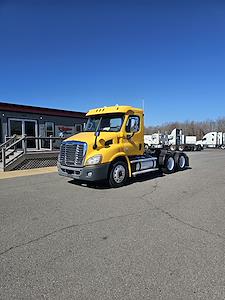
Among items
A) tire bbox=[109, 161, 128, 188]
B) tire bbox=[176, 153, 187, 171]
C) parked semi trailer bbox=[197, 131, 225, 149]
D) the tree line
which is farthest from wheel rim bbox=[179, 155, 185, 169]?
the tree line

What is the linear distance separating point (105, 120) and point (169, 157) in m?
4.01

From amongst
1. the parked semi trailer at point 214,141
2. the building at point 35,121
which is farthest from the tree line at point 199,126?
the building at point 35,121

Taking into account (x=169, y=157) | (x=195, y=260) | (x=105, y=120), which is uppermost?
(x=105, y=120)

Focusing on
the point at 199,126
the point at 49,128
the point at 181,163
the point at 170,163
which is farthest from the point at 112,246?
the point at 199,126

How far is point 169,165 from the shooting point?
1238 centimetres

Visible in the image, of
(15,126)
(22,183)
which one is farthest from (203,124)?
(22,183)

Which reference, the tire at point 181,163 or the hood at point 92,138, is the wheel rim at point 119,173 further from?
the tire at point 181,163

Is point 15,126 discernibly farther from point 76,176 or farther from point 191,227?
point 191,227

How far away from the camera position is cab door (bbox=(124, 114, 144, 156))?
9625 millimetres

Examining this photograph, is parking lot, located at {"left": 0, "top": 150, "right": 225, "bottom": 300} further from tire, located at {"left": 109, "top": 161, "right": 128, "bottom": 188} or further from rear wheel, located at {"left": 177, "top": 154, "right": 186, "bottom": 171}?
rear wheel, located at {"left": 177, "top": 154, "right": 186, "bottom": 171}

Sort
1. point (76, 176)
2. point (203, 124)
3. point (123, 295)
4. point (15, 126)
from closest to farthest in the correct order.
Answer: point (123, 295), point (76, 176), point (15, 126), point (203, 124)

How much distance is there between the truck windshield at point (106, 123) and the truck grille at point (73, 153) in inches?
53.1

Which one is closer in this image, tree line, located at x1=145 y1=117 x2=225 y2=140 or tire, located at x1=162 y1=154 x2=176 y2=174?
tire, located at x1=162 y1=154 x2=176 y2=174

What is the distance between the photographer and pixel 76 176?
8.70 meters
